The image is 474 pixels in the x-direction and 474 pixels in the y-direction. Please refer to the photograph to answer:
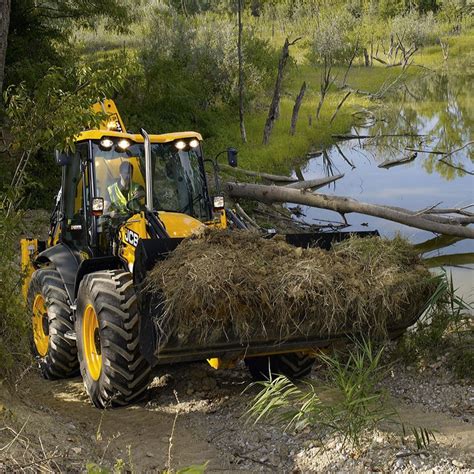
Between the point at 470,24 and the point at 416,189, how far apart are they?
179ft

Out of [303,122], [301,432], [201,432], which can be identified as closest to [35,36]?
[201,432]

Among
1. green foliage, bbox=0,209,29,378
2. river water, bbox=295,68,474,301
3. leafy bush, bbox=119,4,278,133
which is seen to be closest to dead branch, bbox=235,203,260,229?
river water, bbox=295,68,474,301

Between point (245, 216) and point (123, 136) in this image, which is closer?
point (123, 136)

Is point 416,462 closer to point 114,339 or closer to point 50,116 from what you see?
point 114,339

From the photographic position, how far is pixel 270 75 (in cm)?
3450

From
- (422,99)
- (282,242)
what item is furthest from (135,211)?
(422,99)

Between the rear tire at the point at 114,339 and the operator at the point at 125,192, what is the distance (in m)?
0.95

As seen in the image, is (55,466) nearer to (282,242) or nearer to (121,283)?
(121,283)

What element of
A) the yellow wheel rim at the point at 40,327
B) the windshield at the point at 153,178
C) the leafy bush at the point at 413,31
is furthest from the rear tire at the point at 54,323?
the leafy bush at the point at 413,31

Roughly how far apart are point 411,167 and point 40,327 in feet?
62.3

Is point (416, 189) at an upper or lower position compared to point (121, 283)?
lower

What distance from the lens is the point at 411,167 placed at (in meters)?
25.6

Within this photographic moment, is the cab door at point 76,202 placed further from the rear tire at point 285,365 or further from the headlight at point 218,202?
the rear tire at point 285,365

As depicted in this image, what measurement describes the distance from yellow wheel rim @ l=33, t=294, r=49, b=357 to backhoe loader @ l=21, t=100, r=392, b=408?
0.01 m
